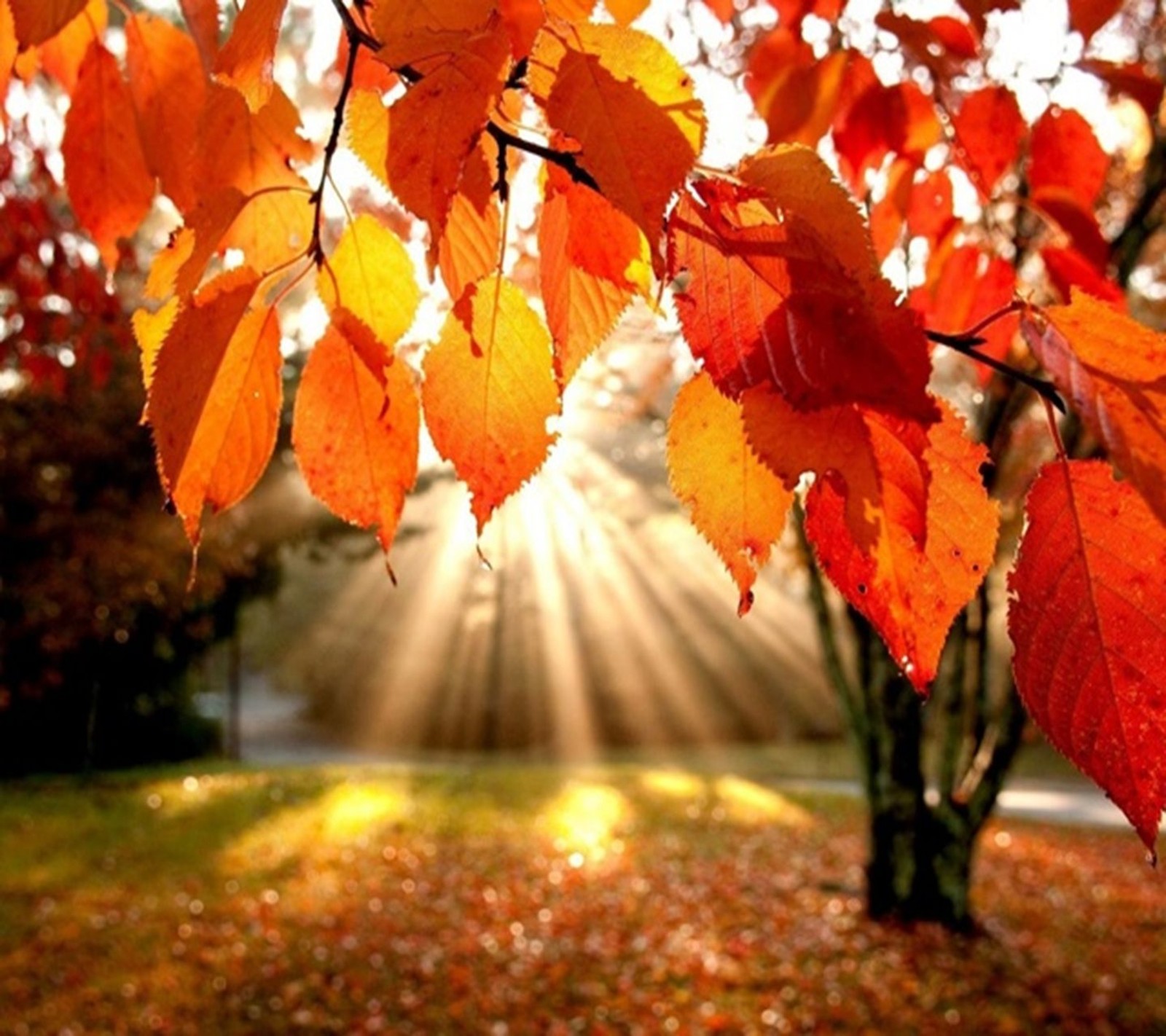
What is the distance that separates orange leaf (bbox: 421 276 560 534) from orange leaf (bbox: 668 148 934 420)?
124mm

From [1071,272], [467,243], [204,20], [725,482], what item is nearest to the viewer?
[725,482]

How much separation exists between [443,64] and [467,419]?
196 millimetres

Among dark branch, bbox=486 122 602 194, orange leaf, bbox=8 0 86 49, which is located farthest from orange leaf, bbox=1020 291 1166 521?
orange leaf, bbox=8 0 86 49

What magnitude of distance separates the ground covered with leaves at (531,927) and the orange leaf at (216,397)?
15.1 feet

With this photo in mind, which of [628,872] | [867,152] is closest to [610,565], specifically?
[628,872]

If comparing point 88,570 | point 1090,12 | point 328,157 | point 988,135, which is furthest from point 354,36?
point 88,570

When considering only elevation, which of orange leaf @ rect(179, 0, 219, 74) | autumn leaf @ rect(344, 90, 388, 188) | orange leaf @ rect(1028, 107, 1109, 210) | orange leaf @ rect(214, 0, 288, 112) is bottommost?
autumn leaf @ rect(344, 90, 388, 188)

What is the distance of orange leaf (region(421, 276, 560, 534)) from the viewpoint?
0.63 meters

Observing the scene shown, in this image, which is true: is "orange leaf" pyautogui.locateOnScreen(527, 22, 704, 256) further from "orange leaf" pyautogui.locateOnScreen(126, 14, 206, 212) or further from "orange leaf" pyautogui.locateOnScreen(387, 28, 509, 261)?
"orange leaf" pyautogui.locateOnScreen(126, 14, 206, 212)

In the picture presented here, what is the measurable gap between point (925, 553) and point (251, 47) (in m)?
0.50

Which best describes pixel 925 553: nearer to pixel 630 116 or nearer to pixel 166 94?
pixel 630 116

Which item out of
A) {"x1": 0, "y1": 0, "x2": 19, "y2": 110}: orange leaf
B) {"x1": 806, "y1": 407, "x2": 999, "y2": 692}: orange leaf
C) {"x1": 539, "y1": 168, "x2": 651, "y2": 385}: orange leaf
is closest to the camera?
{"x1": 806, "y1": 407, "x2": 999, "y2": 692}: orange leaf

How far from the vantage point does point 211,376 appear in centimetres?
58

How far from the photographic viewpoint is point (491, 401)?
0.63m
